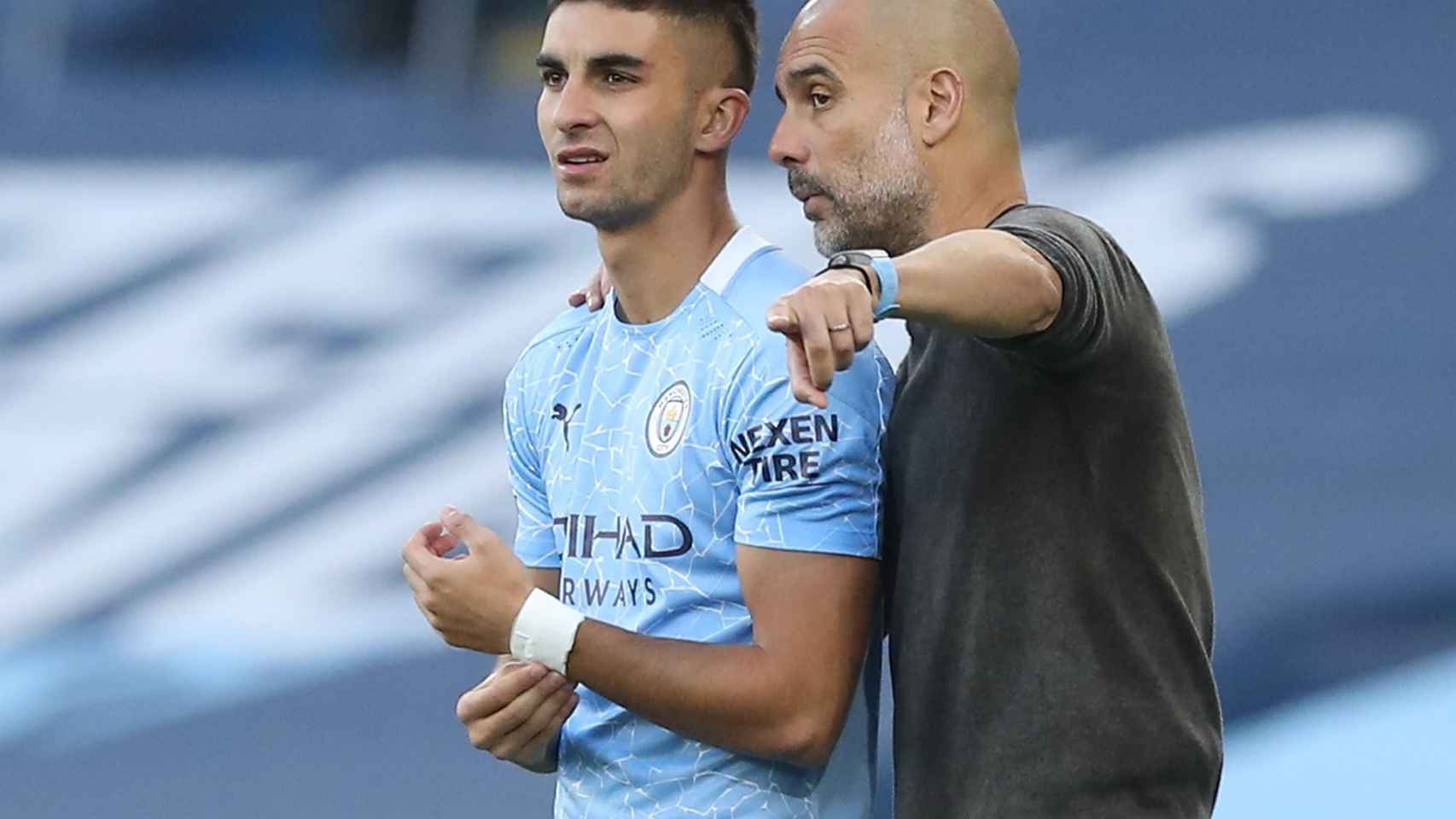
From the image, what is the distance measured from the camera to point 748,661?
214 centimetres

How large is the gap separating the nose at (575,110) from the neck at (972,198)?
0.38m

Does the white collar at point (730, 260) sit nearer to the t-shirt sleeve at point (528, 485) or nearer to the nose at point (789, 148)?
the nose at point (789, 148)

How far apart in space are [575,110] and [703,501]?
439 mm

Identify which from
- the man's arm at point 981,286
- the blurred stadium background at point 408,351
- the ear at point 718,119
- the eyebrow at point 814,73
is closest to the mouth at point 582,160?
the ear at point 718,119

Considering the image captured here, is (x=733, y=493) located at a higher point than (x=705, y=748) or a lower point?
higher

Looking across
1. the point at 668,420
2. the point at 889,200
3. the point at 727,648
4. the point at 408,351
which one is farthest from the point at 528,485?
the point at 408,351

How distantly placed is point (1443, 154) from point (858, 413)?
253cm

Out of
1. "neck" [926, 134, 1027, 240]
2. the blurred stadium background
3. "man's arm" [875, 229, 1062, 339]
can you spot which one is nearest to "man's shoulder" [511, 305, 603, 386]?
"neck" [926, 134, 1027, 240]

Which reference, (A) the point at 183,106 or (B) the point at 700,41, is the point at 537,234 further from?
(B) the point at 700,41

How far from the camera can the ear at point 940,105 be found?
2225 mm

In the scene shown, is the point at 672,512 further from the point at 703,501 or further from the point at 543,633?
the point at 543,633

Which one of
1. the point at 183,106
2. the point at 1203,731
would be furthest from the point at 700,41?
the point at 183,106

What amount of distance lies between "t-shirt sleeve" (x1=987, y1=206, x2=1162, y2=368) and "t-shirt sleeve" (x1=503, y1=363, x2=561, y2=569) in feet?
2.19

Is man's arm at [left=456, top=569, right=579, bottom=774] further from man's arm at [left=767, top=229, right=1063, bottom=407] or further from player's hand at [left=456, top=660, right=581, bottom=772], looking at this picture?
man's arm at [left=767, top=229, right=1063, bottom=407]
